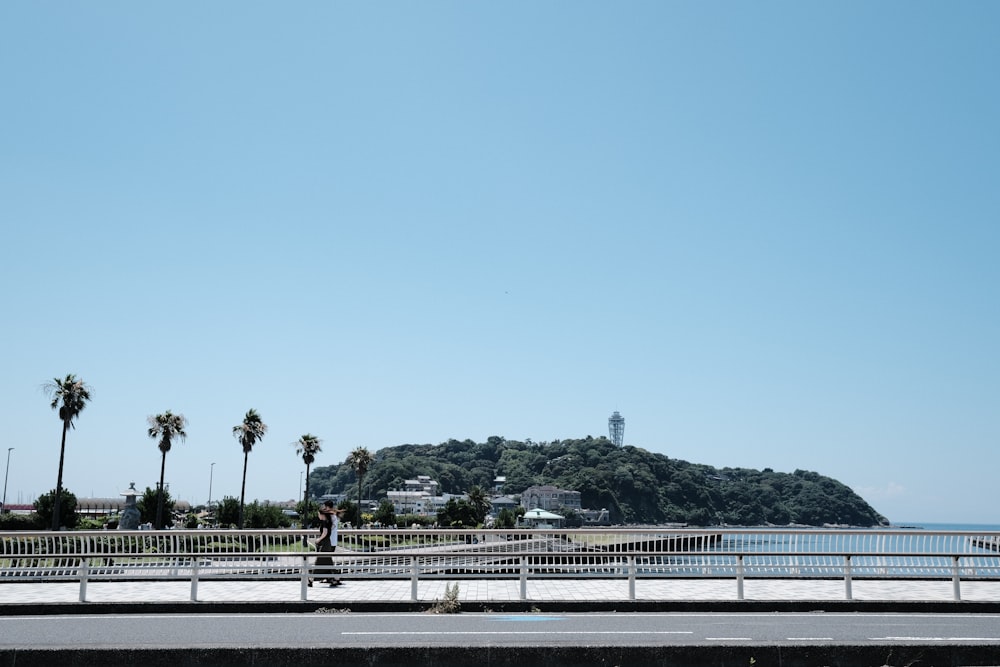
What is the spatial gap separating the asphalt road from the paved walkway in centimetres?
126

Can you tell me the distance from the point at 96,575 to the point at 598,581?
1101cm

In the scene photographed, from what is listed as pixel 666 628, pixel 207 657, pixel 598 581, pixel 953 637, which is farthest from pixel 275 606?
pixel 953 637

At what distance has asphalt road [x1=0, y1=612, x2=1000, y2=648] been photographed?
1089 cm

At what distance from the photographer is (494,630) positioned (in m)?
12.5

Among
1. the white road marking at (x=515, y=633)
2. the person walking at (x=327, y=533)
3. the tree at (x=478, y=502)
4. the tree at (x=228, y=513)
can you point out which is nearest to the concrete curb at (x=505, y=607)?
the white road marking at (x=515, y=633)

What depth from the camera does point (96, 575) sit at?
16297 millimetres

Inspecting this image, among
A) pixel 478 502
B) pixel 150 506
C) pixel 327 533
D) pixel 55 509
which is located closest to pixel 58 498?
pixel 55 509

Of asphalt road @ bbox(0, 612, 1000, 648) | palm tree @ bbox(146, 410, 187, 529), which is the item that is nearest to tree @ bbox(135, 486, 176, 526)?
palm tree @ bbox(146, 410, 187, 529)

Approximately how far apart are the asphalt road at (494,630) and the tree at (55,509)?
155 ft

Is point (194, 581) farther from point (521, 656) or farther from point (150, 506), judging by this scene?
point (150, 506)

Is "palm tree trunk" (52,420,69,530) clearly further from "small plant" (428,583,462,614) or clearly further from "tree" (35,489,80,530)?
"small plant" (428,583,462,614)

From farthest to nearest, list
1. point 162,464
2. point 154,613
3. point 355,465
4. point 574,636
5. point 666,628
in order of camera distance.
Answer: point 355,465, point 162,464, point 154,613, point 666,628, point 574,636

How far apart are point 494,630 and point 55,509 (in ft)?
168

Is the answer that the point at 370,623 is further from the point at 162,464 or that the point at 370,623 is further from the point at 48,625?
the point at 162,464
